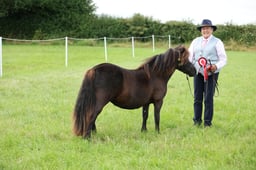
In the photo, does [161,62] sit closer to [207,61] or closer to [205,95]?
[207,61]

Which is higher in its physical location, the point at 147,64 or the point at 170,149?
the point at 147,64

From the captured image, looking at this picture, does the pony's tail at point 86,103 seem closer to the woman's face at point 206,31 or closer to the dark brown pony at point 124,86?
the dark brown pony at point 124,86

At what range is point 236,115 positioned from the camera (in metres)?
7.29

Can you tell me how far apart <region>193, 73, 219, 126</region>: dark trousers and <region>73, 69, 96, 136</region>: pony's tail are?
7.18ft

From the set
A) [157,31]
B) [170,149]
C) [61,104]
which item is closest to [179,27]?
[157,31]

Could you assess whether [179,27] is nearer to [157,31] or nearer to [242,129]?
[157,31]

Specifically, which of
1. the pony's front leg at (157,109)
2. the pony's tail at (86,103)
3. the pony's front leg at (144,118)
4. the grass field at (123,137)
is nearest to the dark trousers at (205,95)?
the grass field at (123,137)

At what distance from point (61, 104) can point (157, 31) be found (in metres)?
27.0

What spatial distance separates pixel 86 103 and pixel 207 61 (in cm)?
236

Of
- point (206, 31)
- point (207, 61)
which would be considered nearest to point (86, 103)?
point (207, 61)

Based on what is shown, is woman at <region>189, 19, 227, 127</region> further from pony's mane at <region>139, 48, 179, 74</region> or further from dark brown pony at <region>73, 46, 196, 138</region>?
pony's mane at <region>139, 48, 179, 74</region>

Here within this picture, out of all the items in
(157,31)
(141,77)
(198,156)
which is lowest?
(198,156)

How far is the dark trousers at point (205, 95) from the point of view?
6354 millimetres

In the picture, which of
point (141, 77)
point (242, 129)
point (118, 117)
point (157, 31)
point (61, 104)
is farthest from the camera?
point (157, 31)
